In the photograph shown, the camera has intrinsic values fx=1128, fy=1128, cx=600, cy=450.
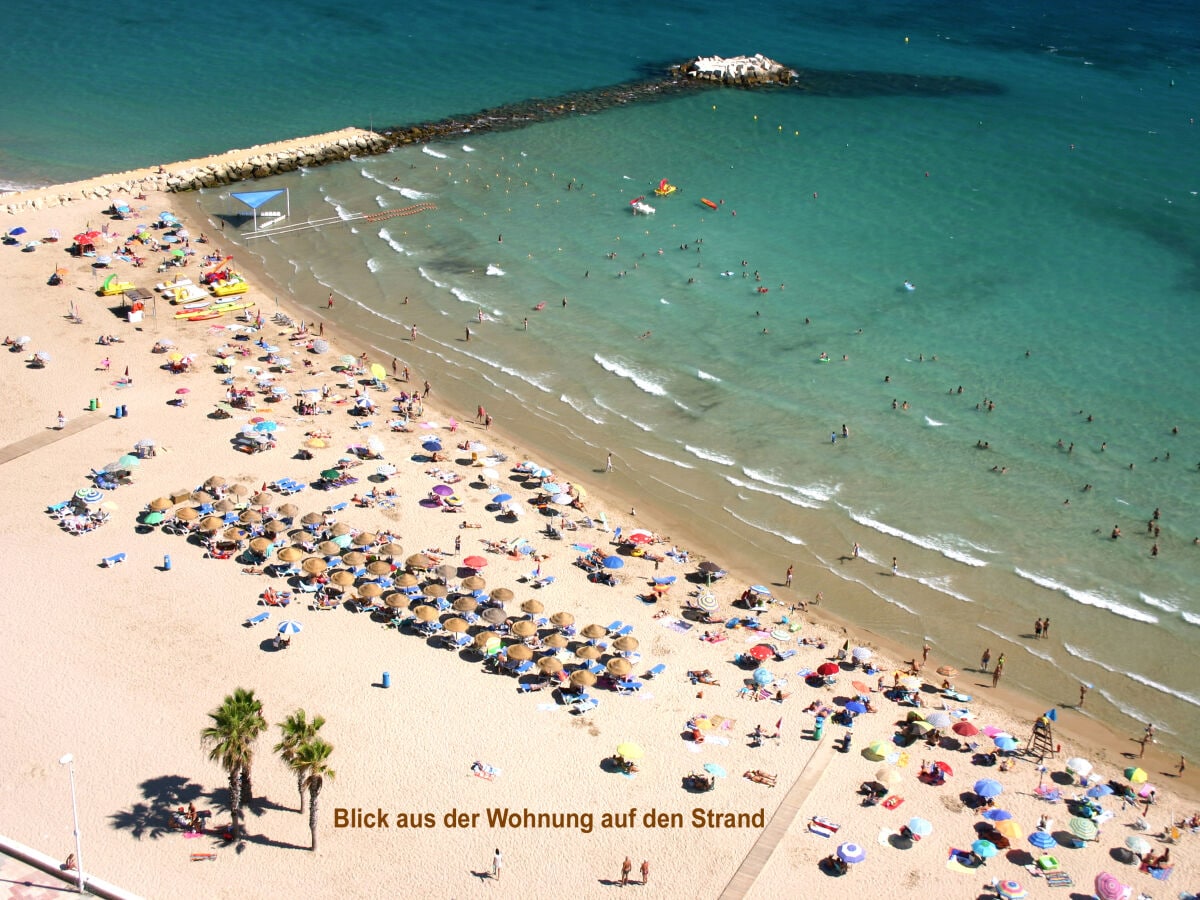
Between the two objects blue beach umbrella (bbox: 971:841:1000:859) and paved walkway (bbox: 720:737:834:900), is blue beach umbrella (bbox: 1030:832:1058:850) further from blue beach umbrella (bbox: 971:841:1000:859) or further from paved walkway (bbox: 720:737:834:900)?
paved walkway (bbox: 720:737:834:900)

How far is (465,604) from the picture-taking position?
4028cm

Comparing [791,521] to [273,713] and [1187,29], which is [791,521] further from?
[1187,29]

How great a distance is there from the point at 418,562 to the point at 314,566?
3.80 m

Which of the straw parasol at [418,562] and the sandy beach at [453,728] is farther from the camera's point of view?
the straw parasol at [418,562]

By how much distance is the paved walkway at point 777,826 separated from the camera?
31344 millimetres

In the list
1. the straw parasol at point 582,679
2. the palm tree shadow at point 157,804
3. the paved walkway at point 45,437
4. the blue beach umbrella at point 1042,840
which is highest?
the paved walkway at point 45,437

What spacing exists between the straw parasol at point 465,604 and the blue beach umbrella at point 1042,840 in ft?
64.2

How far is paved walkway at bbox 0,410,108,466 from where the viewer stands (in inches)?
1902

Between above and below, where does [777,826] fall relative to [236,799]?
below

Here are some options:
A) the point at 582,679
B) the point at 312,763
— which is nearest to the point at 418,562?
the point at 582,679

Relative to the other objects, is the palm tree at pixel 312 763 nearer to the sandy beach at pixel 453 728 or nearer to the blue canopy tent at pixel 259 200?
the sandy beach at pixel 453 728

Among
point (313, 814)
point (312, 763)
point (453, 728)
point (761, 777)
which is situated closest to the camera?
point (312, 763)

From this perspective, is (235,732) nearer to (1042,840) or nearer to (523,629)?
(523,629)

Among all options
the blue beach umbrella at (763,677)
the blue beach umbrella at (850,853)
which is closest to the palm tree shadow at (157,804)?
the blue beach umbrella at (763,677)
